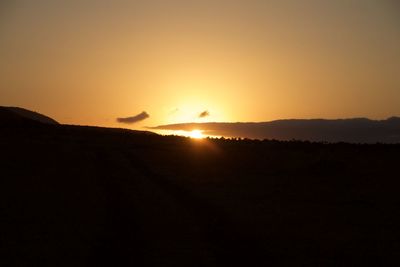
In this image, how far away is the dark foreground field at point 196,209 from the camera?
15.9 meters

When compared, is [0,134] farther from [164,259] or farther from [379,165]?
[164,259]

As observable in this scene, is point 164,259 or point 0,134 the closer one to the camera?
point 164,259

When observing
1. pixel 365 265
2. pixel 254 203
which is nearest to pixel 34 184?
pixel 254 203

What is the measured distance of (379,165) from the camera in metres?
42.3

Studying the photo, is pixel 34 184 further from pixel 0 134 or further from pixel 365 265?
pixel 0 134

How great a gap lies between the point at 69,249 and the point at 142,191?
1161 cm

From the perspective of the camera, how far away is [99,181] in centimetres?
3133

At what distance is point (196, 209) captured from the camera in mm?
22938

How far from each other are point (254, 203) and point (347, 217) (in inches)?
163

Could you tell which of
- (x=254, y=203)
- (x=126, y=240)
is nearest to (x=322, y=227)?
(x=254, y=203)

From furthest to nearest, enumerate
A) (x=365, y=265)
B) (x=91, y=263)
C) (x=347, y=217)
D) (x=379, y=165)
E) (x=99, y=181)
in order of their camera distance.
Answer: (x=379, y=165) < (x=99, y=181) < (x=347, y=217) < (x=365, y=265) < (x=91, y=263)

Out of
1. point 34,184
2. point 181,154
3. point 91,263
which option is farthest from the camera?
point 181,154

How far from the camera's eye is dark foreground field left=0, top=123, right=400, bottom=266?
52.2 ft

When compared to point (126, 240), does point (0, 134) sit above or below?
above
